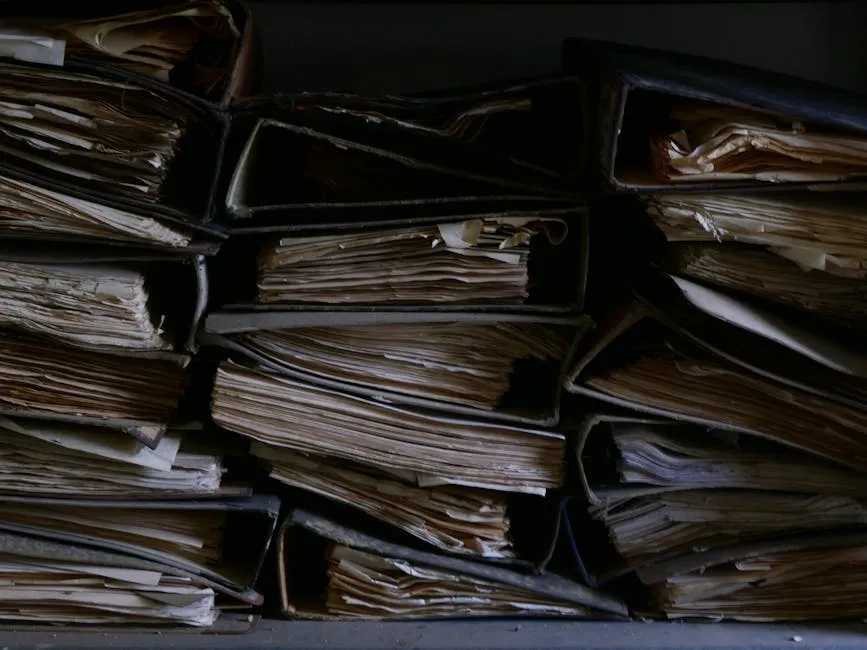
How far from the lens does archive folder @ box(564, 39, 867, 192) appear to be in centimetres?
83

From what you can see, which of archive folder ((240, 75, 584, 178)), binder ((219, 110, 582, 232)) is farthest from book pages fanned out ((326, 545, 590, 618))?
archive folder ((240, 75, 584, 178))

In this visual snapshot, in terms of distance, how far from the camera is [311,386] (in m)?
0.99

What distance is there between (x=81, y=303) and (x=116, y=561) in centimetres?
37

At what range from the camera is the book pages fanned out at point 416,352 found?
991 millimetres

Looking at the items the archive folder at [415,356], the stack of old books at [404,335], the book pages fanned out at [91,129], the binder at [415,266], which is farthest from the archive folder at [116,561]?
the book pages fanned out at [91,129]

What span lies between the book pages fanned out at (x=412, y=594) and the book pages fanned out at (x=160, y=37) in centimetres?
67

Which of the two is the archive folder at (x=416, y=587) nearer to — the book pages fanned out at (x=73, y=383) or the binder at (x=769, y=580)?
the binder at (x=769, y=580)

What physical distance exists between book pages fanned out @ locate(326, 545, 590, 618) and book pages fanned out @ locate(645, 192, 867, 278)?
567 mm

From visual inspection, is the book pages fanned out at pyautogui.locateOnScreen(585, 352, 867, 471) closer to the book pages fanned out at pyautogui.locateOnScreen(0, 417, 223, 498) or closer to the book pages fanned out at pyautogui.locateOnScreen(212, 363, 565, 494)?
the book pages fanned out at pyautogui.locateOnScreen(212, 363, 565, 494)

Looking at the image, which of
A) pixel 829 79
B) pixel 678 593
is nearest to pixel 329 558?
pixel 678 593

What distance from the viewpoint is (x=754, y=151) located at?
2.84 ft

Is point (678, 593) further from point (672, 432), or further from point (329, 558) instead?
point (329, 558)

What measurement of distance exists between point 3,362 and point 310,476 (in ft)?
1.39

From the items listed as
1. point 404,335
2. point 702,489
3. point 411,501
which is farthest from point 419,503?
point 702,489
